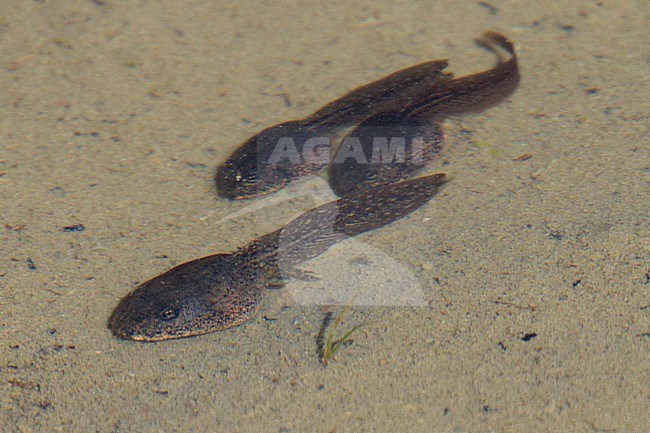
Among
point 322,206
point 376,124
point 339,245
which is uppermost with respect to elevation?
point 376,124

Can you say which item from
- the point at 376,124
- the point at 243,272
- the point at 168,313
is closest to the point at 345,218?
the point at 243,272

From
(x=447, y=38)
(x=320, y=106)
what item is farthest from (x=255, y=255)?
(x=447, y=38)

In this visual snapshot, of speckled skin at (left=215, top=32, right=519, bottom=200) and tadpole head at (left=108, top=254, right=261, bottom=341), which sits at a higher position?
speckled skin at (left=215, top=32, right=519, bottom=200)

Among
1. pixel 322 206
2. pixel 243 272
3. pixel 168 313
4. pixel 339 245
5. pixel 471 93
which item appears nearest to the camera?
pixel 168 313

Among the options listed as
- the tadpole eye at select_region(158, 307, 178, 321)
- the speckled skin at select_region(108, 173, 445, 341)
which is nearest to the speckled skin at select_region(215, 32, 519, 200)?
the speckled skin at select_region(108, 173, 445, 341)

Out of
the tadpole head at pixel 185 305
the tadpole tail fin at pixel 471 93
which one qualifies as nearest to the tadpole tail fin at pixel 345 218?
the tadpole head at pixel 185 305

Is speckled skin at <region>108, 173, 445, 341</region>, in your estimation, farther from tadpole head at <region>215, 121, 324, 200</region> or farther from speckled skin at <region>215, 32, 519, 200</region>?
tadpole head at <region>215, 121, 324, 200</region>

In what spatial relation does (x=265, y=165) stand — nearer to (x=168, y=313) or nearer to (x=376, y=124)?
(x=376, y=124)
